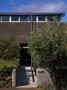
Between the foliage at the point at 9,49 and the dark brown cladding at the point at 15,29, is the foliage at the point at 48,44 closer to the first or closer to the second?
the foliage at the point at 9,49

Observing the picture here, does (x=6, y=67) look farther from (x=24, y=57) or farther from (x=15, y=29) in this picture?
(x=15, y=29)

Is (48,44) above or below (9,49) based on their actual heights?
above

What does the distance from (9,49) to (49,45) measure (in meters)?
8.52

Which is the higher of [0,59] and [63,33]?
[63,33]

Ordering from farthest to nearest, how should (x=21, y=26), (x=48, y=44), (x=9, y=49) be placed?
(x=21, y=26)
(x=9, y=49)
(x=48, y=44)

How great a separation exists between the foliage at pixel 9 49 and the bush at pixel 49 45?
6.94m

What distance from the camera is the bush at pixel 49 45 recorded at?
21.9 m

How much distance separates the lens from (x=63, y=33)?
22188 millimetres

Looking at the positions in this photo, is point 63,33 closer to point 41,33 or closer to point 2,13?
point 41,33

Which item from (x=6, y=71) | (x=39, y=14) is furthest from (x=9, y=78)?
(x=39, y=14)

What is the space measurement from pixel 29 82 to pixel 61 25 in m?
5.61

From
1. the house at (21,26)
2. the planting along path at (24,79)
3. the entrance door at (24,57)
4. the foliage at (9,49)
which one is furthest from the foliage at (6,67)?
the entrance door at (24,57)

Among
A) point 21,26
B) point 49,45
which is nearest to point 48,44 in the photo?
point 49,45

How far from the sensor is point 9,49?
29.8m
